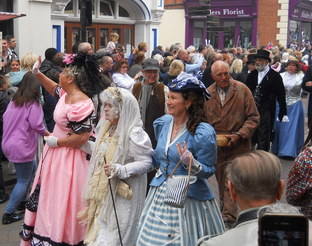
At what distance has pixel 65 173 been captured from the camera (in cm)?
453

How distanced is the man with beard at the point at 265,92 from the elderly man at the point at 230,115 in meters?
2.15

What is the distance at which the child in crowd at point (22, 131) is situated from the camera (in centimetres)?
570

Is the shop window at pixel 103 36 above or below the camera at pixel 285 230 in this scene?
above

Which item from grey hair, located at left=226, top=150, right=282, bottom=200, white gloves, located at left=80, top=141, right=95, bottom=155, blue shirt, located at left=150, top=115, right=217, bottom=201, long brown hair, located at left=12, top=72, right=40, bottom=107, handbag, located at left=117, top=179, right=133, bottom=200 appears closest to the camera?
grey hair, located at left=226, top=150, right=282, bottom=200

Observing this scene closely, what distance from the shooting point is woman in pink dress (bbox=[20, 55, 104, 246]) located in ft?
14.8

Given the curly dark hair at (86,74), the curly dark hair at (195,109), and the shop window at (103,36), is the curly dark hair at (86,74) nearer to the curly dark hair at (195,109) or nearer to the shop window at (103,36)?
the curly dark hair at (195,109)

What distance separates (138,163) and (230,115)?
6.12 feet

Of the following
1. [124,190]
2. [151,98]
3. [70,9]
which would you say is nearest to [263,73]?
[151,98]

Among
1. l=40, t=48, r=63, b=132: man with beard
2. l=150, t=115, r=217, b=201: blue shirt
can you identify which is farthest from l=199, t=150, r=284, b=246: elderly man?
l=40, t=48, r=63, b=132: man with beard

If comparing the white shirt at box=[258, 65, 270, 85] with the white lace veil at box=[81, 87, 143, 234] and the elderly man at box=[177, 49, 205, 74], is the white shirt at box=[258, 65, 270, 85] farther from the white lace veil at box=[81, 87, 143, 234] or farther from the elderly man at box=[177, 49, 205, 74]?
the white lace veil at box=[81, 87, 143, 234]

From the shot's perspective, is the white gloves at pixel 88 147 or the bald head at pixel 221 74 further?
the bald head at pixel 221 74

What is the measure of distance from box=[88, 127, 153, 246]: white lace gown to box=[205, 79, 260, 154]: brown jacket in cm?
170

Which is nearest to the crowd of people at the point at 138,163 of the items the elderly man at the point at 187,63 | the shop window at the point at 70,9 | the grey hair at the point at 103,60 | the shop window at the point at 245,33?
the grey hair at the point at 103,60

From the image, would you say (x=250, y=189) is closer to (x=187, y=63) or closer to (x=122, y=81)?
(x=122, y=81)
